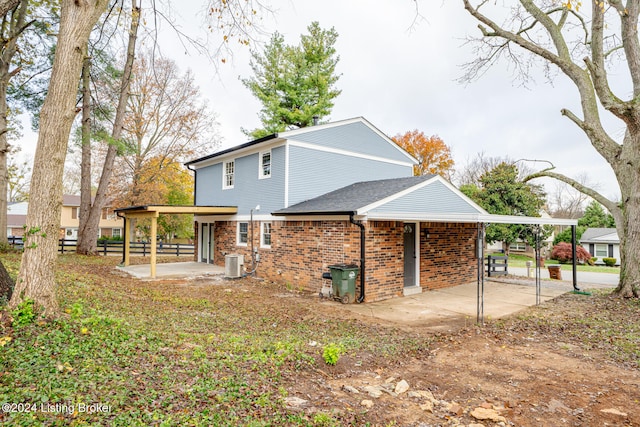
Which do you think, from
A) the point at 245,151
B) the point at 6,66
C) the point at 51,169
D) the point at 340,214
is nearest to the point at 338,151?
the point at 245,151

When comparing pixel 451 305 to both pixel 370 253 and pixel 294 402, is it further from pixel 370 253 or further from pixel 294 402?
pixel 294 402

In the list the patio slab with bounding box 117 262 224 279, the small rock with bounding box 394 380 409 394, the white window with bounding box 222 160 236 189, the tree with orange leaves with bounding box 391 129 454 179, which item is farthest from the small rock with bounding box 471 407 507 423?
the tree with orange leaves with bounding box 391 129 454 179

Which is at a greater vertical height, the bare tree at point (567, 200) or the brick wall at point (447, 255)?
the bare tree at point (567, 200)

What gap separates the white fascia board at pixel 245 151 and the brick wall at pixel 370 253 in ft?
9.47

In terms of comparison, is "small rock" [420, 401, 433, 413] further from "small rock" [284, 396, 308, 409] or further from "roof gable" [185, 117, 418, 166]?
"roof gable" [185, 117, 418, 166]

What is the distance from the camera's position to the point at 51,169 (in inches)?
191

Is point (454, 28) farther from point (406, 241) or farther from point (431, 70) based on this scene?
point (406, 241)

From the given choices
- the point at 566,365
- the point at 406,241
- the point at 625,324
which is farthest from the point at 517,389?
the point at 406,241

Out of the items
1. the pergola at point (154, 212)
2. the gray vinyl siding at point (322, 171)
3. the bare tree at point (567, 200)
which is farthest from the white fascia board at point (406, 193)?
the bare tree at point (567, 200)

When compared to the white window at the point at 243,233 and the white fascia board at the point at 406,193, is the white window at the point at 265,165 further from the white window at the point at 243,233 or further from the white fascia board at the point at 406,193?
the white fascia board at the point at 406,193

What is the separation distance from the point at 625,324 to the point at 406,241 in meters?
5.31

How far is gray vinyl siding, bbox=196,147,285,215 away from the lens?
12.4m

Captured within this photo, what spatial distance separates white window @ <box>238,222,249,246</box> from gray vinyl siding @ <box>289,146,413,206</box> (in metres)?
2.80

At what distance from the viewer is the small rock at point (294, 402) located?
3.32 meters
